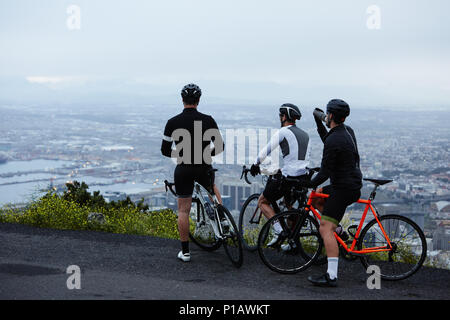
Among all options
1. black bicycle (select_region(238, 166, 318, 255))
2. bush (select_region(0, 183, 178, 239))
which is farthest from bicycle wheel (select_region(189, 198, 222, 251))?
bush (select_region(0, 183, 178, 239))

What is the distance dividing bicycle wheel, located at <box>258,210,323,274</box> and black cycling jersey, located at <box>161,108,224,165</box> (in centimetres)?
131

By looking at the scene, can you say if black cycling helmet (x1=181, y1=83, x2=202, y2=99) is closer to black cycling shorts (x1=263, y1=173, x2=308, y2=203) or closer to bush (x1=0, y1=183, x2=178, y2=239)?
black cycling shorts (x1=263, y1=173, x2=308, y2=203)

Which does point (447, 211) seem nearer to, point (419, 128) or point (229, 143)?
point (229, 143)

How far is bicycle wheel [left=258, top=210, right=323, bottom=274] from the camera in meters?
6.21

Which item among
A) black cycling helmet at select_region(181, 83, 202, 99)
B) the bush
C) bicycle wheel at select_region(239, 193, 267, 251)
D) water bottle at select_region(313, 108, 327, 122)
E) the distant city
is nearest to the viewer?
water bottle at select_region(313, 108, 327, 122)

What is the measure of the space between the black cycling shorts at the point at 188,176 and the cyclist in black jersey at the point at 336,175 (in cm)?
166

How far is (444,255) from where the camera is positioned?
7.21m

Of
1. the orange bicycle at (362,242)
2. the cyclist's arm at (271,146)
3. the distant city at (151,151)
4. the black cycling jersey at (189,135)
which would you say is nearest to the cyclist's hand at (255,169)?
the cyclist's arm at (271,146)

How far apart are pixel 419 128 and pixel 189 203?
40.2 meters

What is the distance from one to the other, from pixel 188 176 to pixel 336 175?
1976 millimetres

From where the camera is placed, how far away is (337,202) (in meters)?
5.70

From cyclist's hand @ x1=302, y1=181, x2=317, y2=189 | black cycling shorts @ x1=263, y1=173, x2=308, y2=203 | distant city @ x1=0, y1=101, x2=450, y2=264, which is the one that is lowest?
distant city @ x1=0, y1=101, x2=450, y2=264

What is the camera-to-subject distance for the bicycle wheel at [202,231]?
285 inches

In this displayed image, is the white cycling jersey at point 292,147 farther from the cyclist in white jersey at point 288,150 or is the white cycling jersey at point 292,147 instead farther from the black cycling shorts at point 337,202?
the black cycling shorts at point 337,202
